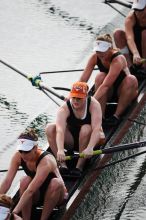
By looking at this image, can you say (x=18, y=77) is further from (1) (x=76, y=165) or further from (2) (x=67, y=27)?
(1) (x=76, y=165)

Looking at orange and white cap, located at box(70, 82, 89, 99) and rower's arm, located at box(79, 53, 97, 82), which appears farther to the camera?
rower's arm, located at box(79, 53, 97, 82)

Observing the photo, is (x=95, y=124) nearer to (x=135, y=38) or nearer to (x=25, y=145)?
(x=25, y=145)

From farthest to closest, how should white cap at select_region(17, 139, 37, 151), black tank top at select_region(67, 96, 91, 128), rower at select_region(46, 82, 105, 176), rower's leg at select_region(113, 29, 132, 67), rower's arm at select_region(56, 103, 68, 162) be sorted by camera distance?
1. rower's leg at select_region(113, 29, 132, 67)
2. black tank top at select_region(67, 96, 91, 128)
3. rower at select_region(46, 82, 105, 176)
4. rower's arm at select_region(56, 103, 68, 162)
5. white cap at select_region(17, 139, 37, 151)

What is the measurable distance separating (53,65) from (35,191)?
207 inches

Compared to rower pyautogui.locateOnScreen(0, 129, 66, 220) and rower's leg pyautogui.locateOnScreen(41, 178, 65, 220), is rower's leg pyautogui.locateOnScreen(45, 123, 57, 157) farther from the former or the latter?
rower's leg pyautogui.locateOnScreen(41, 178, 65, 220)

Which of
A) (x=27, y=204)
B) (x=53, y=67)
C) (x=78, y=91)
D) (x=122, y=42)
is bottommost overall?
(x=53, y=67)

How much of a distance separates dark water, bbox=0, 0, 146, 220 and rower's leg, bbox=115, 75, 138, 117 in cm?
72

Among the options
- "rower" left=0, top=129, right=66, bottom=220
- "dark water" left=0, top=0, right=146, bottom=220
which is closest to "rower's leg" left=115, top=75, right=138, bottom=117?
"dark water" left=0, top=0, right=146, bottom=220

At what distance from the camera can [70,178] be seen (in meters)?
8.84

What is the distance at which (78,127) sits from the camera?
899 centimetres

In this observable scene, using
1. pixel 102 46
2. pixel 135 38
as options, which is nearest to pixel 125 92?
pixel 102 46

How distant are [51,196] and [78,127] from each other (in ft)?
3.35

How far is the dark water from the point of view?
9.65 m

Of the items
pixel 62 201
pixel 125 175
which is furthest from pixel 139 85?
pixel 62 201
